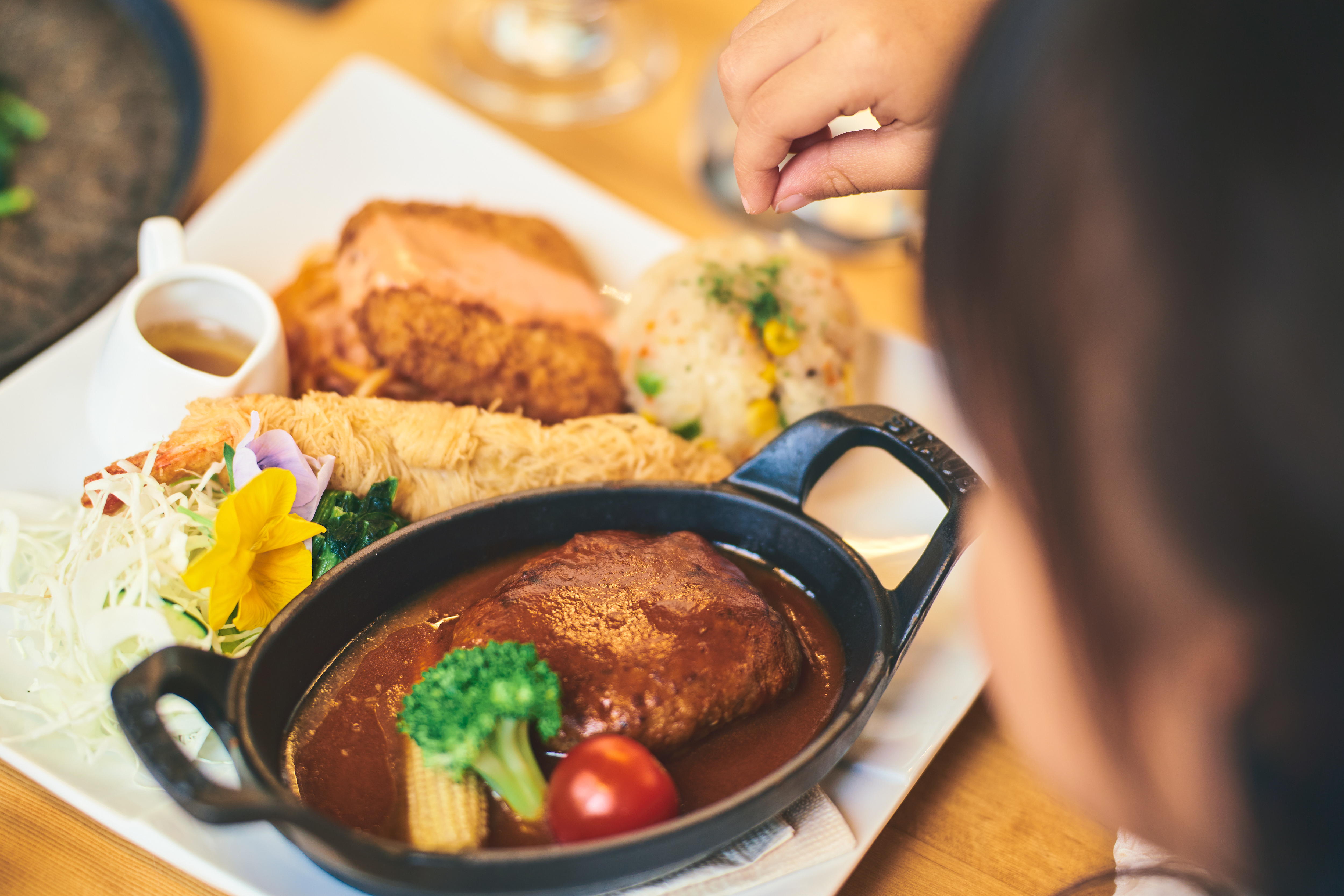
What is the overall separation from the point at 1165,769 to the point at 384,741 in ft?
3.10

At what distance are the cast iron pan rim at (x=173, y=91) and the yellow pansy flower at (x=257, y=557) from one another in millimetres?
813

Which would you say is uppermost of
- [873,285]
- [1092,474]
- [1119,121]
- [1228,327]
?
[1119,121]

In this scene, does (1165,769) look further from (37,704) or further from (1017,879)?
(37,704)

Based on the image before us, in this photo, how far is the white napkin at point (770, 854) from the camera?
1284 mm

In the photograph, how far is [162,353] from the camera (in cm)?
175

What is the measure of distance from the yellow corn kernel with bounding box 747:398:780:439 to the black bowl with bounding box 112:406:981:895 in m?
0.39

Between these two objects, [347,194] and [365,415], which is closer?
[365,415]

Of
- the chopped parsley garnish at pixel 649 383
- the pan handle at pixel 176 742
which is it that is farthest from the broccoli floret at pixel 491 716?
the chopped parsley garnish at pixel 649 383

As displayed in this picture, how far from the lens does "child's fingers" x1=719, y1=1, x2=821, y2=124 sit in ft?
4.49

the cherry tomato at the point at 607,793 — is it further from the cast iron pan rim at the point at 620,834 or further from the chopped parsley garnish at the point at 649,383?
the chopped parsley garnish at the point at 649,383

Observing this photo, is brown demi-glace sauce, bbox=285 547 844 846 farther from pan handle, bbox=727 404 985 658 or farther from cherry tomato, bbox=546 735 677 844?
pan handle, bbox=727 404 985 658

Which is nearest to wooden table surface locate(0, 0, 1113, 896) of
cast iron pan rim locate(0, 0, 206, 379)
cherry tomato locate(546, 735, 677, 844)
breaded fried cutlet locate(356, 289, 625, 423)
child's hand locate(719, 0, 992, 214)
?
cast iron pan rim locate(0, 0, 206, 379)

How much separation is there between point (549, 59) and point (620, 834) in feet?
7.85

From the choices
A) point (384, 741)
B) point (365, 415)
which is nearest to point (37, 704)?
point (384, 741)
